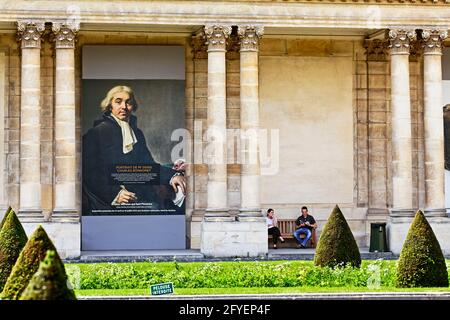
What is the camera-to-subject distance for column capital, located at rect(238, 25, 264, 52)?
43906 millimetres

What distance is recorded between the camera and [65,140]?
142 feet

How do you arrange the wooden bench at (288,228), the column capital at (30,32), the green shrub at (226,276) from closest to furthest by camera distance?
the green shrub at (226,276), the column capital at (30,32), the wooden bench at (288,228)

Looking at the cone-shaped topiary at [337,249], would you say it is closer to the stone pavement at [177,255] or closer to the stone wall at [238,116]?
the stone pavement at [177,255]

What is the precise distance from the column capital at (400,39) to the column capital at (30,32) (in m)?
12.6

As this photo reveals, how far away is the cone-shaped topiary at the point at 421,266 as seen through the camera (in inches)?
1199

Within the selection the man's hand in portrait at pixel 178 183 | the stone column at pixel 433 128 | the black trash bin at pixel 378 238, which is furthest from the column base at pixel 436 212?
the man's hand in portrait at pixel 178 183

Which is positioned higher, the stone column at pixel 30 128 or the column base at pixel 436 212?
the stone column at pixel 30 128

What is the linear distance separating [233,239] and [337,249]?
9.47 m

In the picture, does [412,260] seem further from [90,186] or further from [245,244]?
[90,186]

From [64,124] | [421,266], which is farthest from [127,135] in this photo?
[421,266]

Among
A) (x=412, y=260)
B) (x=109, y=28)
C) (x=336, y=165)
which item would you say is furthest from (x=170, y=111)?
(x=412, y=260)

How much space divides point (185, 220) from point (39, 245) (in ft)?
73.1

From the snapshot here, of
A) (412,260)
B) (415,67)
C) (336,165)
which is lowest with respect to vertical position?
(412,260)

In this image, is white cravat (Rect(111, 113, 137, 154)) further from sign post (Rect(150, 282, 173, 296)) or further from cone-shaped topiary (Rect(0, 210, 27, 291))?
sign post (Rect(150, 282, 173, 296))
